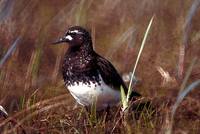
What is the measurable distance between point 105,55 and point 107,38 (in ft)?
1.05

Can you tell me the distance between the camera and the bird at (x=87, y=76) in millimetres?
7211

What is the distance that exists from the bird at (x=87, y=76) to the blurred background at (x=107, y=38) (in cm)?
16

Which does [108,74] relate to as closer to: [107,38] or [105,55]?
[105,55]

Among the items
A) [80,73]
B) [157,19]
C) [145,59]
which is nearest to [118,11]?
[157,19]

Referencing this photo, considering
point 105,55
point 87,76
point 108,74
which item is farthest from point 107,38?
point 87,76

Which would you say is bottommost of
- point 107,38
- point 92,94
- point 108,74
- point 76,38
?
point 92,94

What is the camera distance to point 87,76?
7.25m

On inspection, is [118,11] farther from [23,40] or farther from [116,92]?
[116,92]

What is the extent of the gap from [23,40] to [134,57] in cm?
148

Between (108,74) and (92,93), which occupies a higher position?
(108,74)

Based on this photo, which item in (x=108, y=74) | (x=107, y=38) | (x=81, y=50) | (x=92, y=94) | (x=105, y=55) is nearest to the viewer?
(x=92, y=94)

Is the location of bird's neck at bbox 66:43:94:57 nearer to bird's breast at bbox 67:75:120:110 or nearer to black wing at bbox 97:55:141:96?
black wing at bbox 97:55:141:96

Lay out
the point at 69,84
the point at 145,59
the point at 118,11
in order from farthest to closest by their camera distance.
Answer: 1. the point at 118,11
2. the point at 145,59
3. the point at 69,84

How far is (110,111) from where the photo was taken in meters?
7.33
